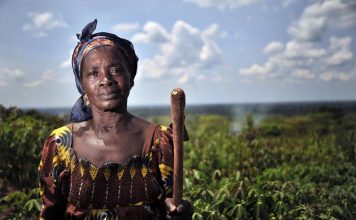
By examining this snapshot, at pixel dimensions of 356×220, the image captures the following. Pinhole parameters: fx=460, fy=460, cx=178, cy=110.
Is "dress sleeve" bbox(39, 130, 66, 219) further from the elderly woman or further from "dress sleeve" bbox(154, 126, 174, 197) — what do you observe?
"dress sleeve" bbox(154, 126, 174, 197)

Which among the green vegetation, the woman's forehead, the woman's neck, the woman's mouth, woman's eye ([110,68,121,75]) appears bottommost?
the green vegetation

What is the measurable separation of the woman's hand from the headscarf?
49cm

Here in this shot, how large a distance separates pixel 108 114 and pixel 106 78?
0.47ft

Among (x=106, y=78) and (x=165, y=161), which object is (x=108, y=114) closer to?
(x=106, y=78)

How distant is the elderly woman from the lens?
5.60ft

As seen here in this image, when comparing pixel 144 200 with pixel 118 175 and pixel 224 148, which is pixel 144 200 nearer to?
pixel 118 175

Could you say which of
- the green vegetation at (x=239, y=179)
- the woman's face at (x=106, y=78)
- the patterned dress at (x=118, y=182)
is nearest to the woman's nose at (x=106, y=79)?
the woman's face at (x=106, y=78)

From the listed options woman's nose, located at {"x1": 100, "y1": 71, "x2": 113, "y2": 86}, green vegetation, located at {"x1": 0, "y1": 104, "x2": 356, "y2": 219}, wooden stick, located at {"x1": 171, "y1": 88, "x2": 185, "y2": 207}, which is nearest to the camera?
wooden stick, located at {"x1": 171, "y1": 88, "x2": 185, "y2": 207}

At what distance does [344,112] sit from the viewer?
2055cm

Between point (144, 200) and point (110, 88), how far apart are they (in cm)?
43

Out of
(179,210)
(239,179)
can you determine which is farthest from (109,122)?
(239,179)

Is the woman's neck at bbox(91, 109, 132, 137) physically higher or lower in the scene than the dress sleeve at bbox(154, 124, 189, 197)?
higher

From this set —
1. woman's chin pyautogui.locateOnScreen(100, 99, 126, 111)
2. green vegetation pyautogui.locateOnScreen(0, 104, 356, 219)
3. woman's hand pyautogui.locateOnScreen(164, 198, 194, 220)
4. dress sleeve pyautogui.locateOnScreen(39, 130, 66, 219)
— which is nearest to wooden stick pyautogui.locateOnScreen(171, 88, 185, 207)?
woman's hand pyautogui.locateOnScreen(164, 198, 194, 220)

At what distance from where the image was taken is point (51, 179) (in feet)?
5.80
